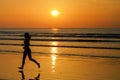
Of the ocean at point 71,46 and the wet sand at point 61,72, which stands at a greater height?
the ocean at point 71,46

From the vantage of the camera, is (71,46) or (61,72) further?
(71,46)

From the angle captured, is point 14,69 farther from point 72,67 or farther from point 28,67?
point 72,67

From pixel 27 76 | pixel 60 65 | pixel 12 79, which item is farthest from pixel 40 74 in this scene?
pixel 60 65

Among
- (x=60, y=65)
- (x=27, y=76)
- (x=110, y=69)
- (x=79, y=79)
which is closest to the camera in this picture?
(x=79, y=79)

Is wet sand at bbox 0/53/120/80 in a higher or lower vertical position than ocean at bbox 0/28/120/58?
lower

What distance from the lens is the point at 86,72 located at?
15.3 metres

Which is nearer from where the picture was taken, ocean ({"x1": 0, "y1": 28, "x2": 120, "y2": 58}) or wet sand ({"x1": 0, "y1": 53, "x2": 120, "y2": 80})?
wet sand ({"x1": 0, "y1": 53, "x2": 120, "y2": 80})

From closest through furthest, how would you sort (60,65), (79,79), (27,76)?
1. (79,79)
2. (27,76)
3. (60,65)

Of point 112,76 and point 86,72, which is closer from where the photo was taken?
point 112,76

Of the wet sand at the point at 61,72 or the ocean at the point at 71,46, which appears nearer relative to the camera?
the wet sand at the point at 61,72

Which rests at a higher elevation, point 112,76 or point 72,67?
point 72,67

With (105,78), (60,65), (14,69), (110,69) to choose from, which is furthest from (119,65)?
(14,69)

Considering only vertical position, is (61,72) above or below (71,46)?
below

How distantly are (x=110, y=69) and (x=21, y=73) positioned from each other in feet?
13.6
